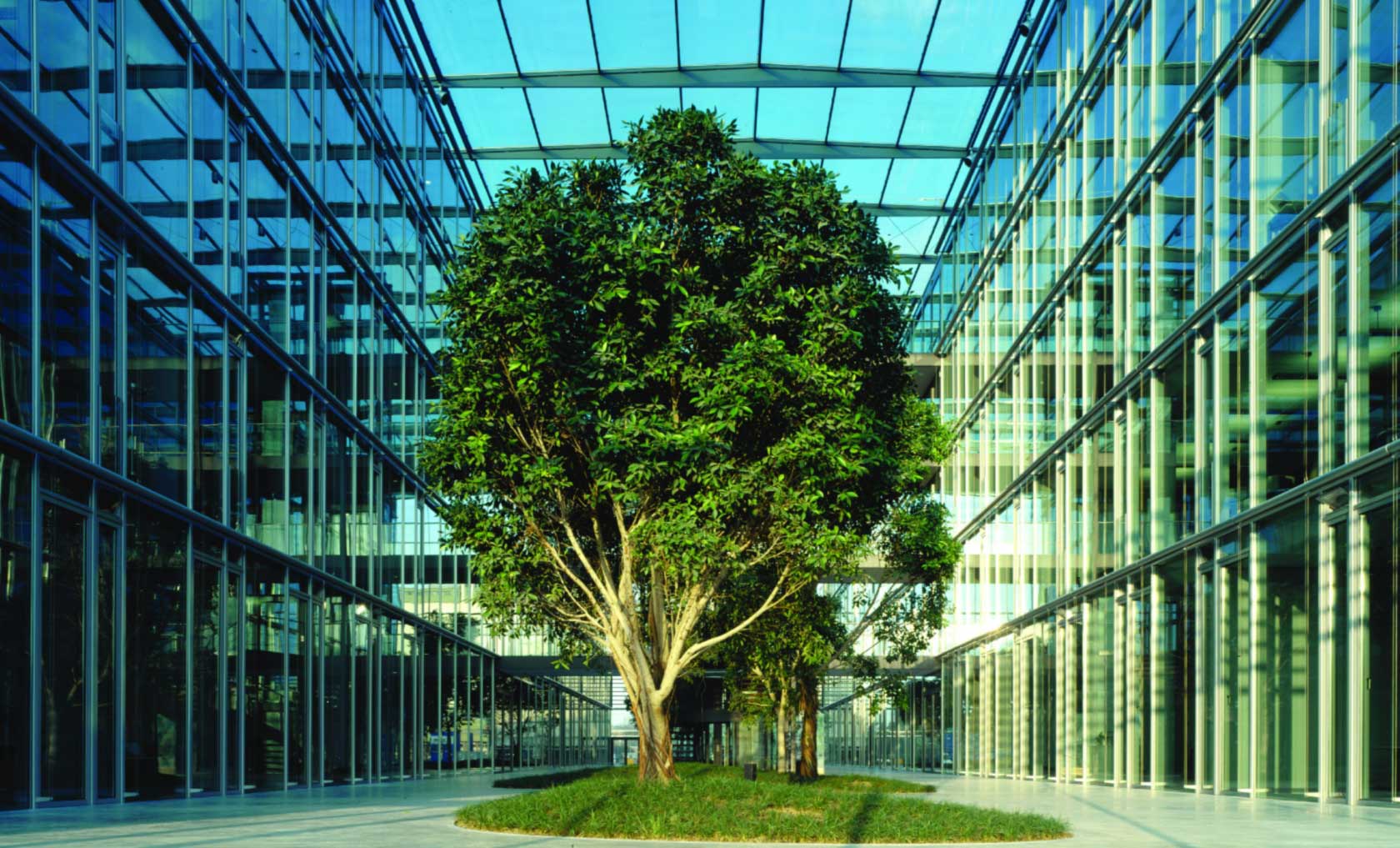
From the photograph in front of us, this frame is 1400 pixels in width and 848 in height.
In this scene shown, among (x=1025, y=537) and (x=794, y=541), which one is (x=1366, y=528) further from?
(x=1025, y=537)

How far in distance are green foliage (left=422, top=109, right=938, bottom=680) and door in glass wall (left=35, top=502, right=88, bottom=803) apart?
15.2 feet

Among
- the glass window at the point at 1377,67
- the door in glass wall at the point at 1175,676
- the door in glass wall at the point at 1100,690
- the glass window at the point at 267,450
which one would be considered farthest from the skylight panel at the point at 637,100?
the glass window at the point at 1377,67

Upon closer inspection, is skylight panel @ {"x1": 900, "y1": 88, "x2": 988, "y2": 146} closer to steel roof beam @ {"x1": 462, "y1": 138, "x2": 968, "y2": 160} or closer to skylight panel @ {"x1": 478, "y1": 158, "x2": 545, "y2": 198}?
steel roof beam @ {"x1": 462, "y1": 138, "x2": 968, "y2": 160}

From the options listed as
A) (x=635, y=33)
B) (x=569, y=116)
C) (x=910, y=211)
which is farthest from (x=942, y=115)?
(x=569, y=116)

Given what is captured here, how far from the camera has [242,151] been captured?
24.8 m

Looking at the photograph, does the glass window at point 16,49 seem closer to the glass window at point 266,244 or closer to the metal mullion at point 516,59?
the glass window at point 266,244

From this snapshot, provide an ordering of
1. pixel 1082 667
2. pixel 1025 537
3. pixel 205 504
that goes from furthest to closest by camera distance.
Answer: pixel 1025 537 < pixel 1082 667 < pixel 205 504

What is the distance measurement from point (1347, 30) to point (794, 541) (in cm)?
989

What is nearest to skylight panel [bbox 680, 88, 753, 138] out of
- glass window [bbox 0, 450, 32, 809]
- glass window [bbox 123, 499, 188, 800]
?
glass window [bbox 123, 499, 188, 800]

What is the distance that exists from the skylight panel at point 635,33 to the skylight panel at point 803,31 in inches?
97.9

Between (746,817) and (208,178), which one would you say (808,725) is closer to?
(208,178)

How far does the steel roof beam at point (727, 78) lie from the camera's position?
1537 inches

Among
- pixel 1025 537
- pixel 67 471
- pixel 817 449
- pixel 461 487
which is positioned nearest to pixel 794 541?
pixel 817 449

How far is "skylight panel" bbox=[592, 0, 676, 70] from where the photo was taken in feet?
119
